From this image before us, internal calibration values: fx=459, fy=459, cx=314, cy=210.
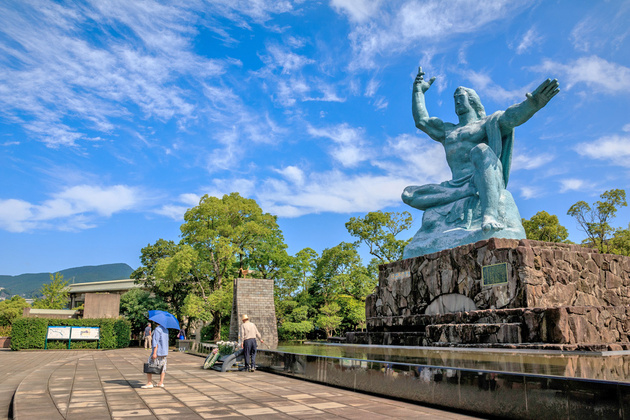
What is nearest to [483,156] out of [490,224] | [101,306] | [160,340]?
[490,224]

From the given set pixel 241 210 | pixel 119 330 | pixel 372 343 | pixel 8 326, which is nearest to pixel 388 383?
pixel 372 343

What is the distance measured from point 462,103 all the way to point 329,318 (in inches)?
644

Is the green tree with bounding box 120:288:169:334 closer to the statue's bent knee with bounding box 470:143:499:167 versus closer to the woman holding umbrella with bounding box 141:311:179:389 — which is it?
the statue's bent knee with bounding box 470:143:499:167

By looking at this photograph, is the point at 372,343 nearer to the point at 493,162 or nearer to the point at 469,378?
the point at 493,162

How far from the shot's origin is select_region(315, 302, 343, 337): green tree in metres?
27.0

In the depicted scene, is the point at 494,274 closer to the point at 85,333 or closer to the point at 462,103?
the point at 462,103

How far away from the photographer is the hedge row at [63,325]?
25.3 metres

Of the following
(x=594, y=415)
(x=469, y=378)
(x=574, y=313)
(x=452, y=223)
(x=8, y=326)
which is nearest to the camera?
(x=594, y=415)

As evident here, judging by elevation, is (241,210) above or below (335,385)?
above

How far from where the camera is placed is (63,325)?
26578 millimetres

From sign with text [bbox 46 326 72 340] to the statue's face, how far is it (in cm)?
2406

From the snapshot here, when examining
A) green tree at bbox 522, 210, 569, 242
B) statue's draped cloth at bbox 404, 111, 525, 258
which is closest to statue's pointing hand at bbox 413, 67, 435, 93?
statue's draped cloth at bbox 404, 111, 525, 258

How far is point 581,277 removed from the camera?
991 centimetres

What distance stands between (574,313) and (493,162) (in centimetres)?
573
